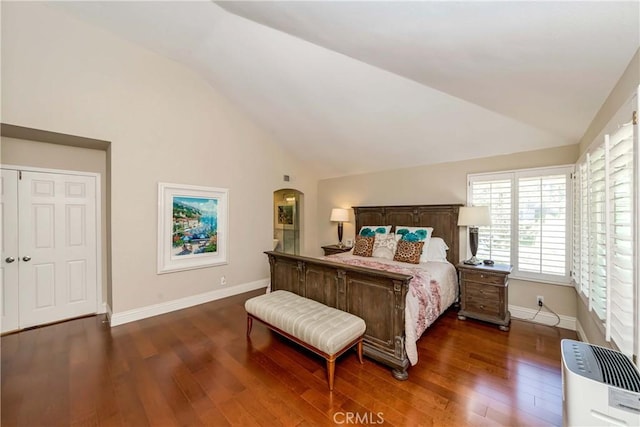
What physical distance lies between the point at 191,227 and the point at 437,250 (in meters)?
3.93

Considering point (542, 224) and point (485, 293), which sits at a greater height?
point (542, 224)

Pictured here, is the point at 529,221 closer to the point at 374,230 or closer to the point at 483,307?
the point at 483,307

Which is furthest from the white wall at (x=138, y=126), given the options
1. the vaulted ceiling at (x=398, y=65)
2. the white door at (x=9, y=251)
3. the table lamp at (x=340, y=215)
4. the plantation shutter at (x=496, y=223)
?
the plantation shutter at (x=496, y=223)

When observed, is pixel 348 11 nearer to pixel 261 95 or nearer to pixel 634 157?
pixel 634 157

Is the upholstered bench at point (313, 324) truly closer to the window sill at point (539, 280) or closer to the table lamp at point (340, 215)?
the window sill at point (539, 280)

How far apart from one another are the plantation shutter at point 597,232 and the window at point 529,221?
1.15 meters

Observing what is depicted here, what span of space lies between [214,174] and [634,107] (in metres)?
4.61

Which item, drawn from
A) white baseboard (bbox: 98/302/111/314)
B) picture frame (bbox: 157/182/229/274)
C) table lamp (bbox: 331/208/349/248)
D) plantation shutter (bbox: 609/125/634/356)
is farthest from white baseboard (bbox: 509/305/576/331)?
white baseboard (bbox: 98/302/111/314)

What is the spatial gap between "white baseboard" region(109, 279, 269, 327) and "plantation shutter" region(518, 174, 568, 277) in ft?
14.3

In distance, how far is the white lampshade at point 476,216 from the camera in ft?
11.2

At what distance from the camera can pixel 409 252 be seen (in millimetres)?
3770

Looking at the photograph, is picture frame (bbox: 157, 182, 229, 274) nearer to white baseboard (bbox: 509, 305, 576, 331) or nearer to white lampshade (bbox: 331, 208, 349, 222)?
white lampshade (bbox: 331, 208, 349, 222)

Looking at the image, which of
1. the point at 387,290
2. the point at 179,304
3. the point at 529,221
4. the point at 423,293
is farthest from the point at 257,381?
the point at 529,221

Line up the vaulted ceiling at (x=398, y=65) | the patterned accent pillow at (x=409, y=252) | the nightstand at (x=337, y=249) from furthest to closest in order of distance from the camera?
1. the nightstand at (x=337, y=249)
2. the patterned accent pillow at (x=409, y=252)
3. the vaulted ceiling at (x=398, y=65)
